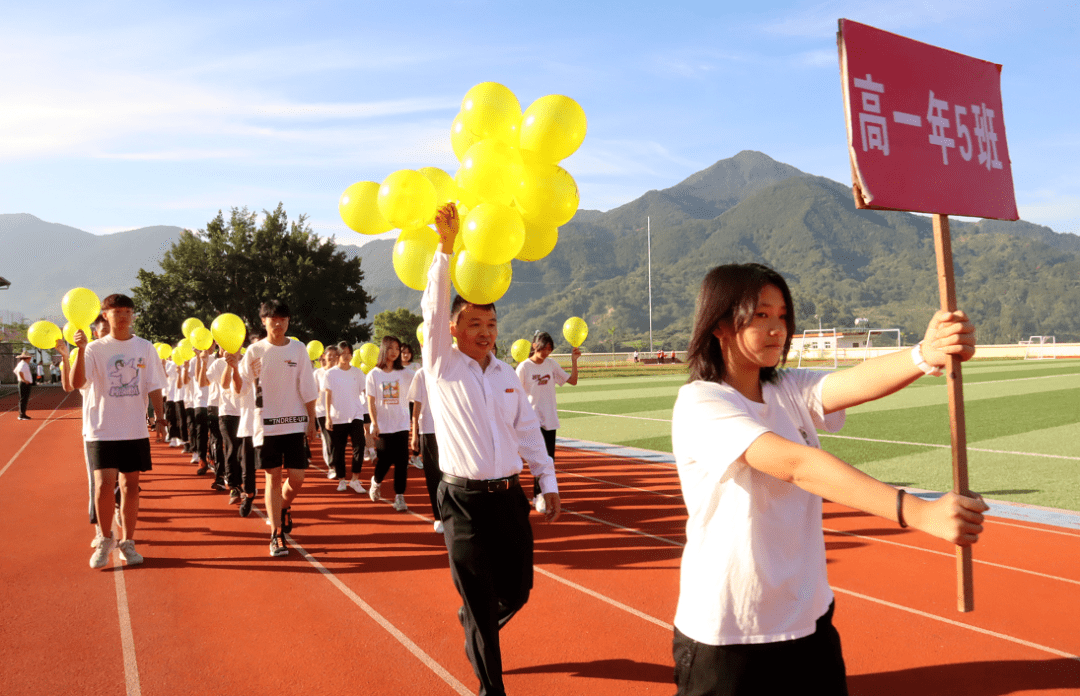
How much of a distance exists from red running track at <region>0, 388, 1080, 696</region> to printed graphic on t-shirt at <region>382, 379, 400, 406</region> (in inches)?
50.7

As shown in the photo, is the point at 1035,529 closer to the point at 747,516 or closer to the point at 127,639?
the point at 747,516

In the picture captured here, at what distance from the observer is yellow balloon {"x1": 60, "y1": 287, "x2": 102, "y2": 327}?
6.41 m

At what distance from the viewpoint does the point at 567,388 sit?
118 ft

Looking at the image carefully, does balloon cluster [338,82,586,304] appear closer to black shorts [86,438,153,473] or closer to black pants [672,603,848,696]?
black pants [672,603,848,696]

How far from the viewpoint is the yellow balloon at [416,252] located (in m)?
3.94

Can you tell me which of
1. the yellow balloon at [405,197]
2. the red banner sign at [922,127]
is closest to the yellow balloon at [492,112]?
the yellow balloon at [405,197]

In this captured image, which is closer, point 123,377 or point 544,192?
point 544,192

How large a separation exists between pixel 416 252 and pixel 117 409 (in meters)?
3.82

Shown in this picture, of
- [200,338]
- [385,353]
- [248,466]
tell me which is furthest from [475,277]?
[200,338]

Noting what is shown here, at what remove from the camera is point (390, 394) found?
348 inches

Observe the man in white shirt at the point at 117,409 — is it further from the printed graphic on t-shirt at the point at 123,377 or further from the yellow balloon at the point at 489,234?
the yellow balloon at the point at 489,234

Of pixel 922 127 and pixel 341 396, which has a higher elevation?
pixel 922 127

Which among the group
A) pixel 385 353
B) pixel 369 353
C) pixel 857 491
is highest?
pixel 369 353

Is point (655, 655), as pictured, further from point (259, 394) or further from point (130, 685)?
point (259, 394)
